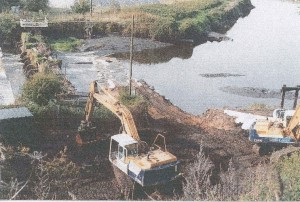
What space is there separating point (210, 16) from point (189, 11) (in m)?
1.69

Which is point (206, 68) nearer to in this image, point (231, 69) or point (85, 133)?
point (231, 69)

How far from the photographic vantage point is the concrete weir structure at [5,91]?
55.5ft

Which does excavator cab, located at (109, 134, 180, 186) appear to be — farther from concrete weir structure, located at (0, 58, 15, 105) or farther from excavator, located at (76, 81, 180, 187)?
concrete weir structure, located at (0, 58, 15, 105)

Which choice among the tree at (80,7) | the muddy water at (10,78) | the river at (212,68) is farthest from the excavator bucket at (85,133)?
the tree at (80,7)

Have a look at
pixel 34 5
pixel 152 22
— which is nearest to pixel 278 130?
pixel 152 22

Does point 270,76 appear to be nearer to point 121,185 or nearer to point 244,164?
point 244,164

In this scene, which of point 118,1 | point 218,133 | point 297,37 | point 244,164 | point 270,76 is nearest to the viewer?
point 244,164

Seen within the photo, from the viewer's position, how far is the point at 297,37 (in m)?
33.7

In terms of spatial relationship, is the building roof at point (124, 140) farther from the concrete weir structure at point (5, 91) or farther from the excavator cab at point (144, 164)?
the concrete weir structure at point (5, 91)

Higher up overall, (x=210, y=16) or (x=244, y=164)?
(x=210, y=16)

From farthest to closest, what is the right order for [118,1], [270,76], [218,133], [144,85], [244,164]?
[118,1]
[270,76]
[144,85]
[218,133]
[244,164]

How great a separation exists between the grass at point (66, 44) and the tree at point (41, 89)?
12.7m

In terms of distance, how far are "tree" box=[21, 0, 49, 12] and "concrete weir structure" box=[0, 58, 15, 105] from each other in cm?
1037

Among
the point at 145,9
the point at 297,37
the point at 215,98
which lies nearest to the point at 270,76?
the point at 215,98
